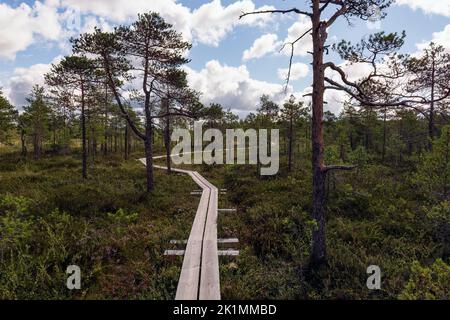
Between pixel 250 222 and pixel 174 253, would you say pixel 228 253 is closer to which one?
pixel 174 253

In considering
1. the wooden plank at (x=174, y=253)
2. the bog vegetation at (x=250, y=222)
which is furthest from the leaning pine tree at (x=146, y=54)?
the wooden plank at (x=174, y=253)

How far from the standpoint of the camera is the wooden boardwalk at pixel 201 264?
5.17 m

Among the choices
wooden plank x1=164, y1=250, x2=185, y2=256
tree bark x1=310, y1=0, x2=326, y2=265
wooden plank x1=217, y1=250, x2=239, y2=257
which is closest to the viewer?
tree bark x1=310, y1=0, x2=326, y2=265

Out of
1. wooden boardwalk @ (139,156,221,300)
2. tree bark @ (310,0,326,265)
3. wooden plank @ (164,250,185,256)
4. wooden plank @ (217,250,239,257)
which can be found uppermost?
tree bark @ (310,0,326,265)

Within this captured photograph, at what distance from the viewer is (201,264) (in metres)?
6.44

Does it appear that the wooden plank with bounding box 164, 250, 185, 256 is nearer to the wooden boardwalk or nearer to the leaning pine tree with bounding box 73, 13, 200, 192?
the wooden boardwalk

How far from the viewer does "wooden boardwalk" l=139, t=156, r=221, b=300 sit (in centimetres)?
517
